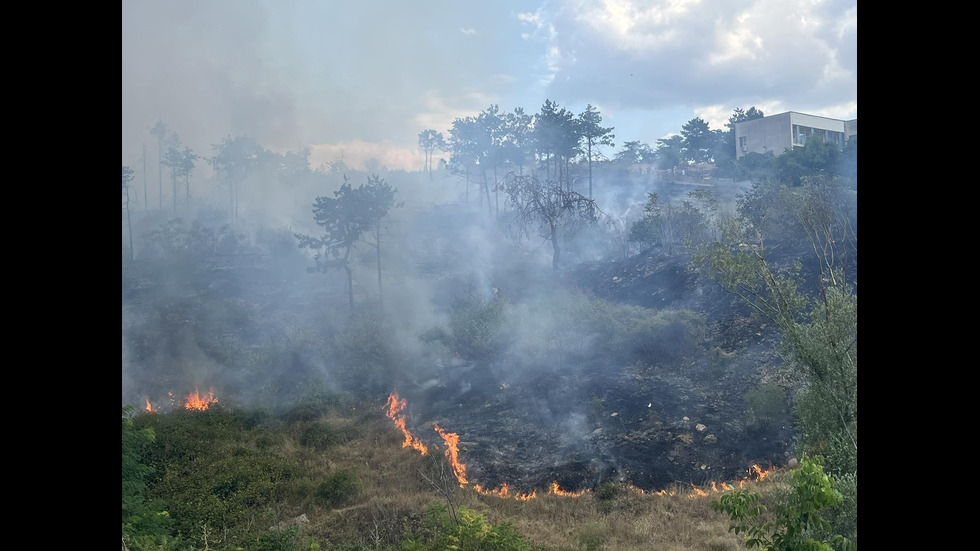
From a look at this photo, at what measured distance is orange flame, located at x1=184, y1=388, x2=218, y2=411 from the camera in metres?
19.1

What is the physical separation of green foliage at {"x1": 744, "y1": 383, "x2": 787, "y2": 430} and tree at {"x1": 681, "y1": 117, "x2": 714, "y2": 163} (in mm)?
39129

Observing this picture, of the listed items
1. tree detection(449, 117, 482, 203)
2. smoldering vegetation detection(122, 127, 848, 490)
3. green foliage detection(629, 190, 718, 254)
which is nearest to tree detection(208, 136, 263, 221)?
smoldering vegetation detection(122, 127, 848, 490)

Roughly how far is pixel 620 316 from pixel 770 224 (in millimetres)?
9963

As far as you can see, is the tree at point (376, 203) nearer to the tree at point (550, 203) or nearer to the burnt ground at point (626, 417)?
the tree at point (550, 203)

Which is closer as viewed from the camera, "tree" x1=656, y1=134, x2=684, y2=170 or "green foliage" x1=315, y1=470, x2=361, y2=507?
"green foliage" x1=315, y1=470, x2=361, y2=507

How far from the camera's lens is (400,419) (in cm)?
1766

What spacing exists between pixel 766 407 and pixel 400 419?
11.2 metres

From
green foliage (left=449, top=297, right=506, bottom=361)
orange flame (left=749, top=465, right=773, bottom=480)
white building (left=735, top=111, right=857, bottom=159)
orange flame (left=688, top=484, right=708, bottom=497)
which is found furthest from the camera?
white building (left=735, top=111, right=857, bottom=159)

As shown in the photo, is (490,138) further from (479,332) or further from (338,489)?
(338,489)

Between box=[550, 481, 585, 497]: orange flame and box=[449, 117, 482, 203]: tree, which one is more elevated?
box=[449, 117, 482, 203]: tree

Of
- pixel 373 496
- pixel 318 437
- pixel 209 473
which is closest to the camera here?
pixel 373 496

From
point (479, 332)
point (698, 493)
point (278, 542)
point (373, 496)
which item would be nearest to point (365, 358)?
point (479, 332)

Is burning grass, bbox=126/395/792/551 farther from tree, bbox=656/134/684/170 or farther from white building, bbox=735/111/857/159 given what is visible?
tree, bbox=656/134/684/170

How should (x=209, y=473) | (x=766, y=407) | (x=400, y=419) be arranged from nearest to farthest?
(x=209, y=473) → (x=766, y=407) → (x=400, y=419)
